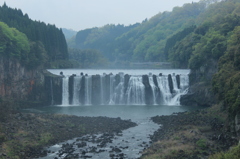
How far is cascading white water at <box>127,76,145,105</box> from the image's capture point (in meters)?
69.7

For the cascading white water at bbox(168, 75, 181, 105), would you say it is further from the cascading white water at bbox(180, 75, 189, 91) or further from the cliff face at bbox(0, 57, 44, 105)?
the cliff face at bbox(0, 57, 44, 105)

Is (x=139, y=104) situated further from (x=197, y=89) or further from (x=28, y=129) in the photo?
(x=28, y=129)

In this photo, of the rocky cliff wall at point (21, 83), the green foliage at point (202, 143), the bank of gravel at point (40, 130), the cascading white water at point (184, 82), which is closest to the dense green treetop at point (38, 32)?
the rocky cliff wall at point (21, 83)

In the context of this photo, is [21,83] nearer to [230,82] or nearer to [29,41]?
[29,41]

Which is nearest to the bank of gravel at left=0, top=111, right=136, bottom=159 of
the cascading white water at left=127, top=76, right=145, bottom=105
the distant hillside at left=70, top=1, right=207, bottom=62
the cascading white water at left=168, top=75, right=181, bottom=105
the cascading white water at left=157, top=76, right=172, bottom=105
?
the cascading white water at left=127, top=76, right=145, bottom=105

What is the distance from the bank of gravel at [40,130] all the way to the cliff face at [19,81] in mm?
17702

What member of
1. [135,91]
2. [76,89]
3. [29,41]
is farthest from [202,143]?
[29,41]

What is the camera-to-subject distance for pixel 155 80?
71500 millimetres

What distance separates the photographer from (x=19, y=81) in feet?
219

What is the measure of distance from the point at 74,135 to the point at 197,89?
110ft

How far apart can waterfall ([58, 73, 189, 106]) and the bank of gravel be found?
20064 mm

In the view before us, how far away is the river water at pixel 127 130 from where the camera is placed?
3269 cm

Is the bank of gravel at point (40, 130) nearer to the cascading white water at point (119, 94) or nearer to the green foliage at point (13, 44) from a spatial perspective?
the cascading white water at point (119, 94)

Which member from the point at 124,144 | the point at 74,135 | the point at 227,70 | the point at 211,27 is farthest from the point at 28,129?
the point at 211,27
